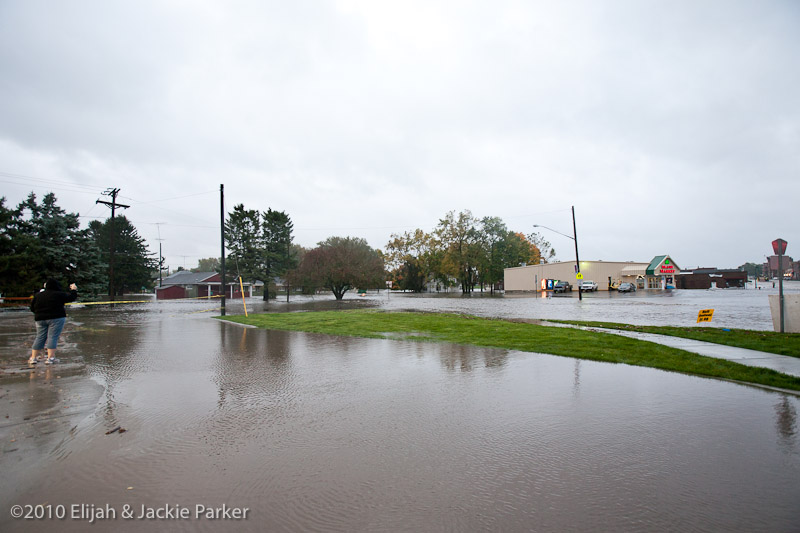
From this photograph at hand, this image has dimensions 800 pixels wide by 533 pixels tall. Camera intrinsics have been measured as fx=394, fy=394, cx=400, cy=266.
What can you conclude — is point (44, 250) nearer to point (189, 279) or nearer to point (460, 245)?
point (189, 279)

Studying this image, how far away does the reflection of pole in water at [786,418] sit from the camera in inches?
165

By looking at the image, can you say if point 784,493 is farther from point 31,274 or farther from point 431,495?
point 31,274

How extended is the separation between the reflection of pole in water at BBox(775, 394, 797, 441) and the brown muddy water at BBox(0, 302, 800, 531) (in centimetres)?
3

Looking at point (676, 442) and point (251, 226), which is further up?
point (251, 226)

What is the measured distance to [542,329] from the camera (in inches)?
520

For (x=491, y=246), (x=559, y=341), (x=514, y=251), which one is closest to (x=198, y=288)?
(x=491, y=246)

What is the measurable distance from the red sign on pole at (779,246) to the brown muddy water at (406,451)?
896cm

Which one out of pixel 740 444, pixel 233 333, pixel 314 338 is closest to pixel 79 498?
pixel 740 444

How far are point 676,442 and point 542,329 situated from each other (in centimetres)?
942

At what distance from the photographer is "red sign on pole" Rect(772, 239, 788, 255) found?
39.2 ft

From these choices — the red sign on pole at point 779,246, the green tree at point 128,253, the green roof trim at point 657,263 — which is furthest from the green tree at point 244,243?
the green roof trim at point 657,263

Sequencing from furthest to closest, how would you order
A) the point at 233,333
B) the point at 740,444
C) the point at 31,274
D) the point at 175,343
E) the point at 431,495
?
the point at 31,274
the point at 233,333
the point at 175,343
the point at 740,444
the point at 431,495

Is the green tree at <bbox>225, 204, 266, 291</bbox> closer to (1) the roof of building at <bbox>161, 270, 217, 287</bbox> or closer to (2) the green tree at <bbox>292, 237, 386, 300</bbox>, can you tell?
(2) the green tree at <bbox>292, 237, 386, 300</bbox>

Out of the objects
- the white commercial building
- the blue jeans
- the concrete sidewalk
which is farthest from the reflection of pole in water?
the white commercial building
